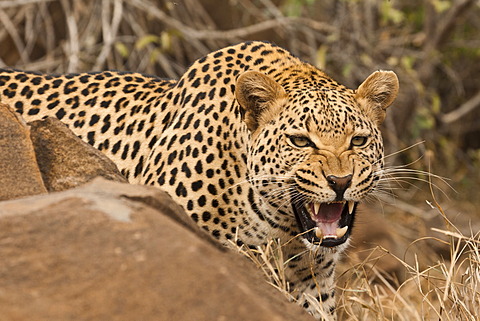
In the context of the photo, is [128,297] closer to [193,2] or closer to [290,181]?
[290,181]

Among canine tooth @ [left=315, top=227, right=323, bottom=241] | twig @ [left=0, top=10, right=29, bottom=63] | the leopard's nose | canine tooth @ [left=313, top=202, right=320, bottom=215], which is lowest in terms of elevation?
twig @ [left=0, top=10, right=29, bottom=63]

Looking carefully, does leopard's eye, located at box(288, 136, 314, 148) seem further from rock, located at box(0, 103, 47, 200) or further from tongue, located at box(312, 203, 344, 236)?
rock, located at box(0, 103, 47, 200)

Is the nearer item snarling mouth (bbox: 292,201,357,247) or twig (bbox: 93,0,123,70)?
snarling mouth (bbox: 292,201,357,247)

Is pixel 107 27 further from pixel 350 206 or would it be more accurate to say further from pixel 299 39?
pixel 350 206

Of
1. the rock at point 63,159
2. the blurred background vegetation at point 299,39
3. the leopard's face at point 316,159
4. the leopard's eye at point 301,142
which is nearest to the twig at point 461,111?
the blurred background vegetation at point 299,39

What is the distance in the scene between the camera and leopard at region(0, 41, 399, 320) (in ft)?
14.9

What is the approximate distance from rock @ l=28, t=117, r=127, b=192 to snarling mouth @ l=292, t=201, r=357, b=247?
3.55 ft

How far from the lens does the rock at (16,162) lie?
3.80m

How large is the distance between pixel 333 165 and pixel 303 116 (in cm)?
38

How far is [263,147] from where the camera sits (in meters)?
4.76

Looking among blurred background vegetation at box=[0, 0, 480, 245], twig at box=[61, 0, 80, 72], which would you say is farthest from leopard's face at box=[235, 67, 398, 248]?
twig at box=[61, 0, 80, 72]

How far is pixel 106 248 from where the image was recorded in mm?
2896

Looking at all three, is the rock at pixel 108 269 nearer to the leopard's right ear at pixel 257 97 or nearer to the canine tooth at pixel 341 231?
the canine tooth at pixel 341 231

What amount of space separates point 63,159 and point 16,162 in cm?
30
